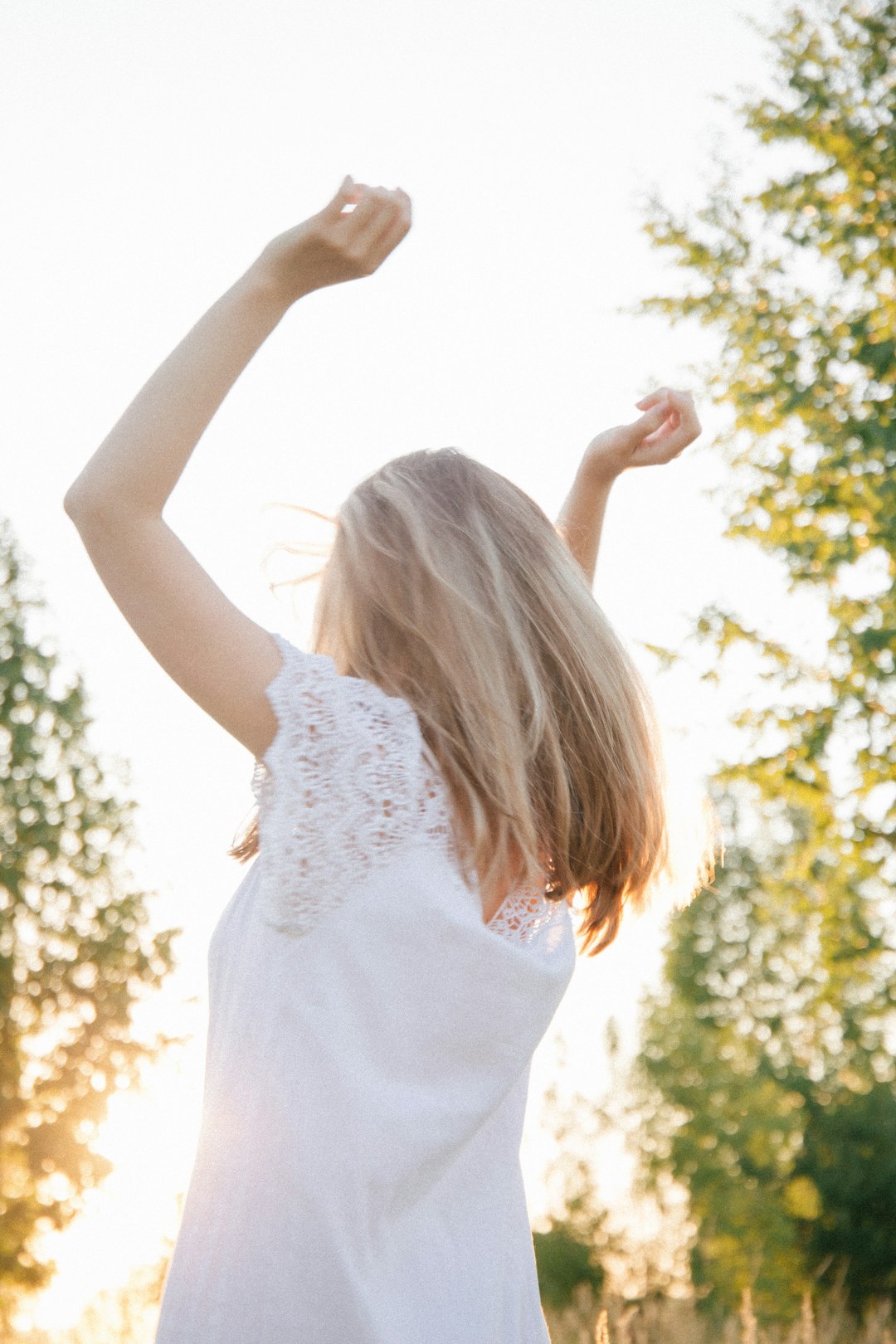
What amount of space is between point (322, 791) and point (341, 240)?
56cm

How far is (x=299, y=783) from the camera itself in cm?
138

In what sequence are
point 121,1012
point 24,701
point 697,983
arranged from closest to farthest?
1. point 24,701
2. point 121,1012
3. point 697,983

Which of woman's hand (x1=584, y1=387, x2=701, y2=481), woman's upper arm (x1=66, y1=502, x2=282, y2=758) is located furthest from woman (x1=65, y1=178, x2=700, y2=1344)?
woman's hand (x1=584, y1=387, x2=701, y2=481)

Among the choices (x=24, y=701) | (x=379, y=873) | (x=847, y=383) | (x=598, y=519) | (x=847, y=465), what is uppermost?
(x=24, y=701)

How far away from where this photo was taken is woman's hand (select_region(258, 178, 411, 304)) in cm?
130

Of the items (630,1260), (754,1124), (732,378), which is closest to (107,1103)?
(630,1260)

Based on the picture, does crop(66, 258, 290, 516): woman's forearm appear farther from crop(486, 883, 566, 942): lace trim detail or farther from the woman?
crop(486, 883, 566, 942): lace trim detail

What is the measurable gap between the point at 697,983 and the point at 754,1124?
4.02 meters

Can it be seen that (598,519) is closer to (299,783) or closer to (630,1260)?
(299,783)

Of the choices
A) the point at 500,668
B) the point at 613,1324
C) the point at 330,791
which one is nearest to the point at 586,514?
the point at 500,668

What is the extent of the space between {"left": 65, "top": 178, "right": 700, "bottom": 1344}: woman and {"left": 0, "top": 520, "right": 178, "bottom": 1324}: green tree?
16305 millimetres

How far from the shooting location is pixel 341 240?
4.28 ft

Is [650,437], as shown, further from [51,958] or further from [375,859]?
[51,958]

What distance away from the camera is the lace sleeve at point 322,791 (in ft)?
4.41
